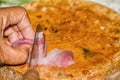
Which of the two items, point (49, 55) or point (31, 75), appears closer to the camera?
point (31, 75)

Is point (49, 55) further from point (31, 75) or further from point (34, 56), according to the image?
point (31, 75)

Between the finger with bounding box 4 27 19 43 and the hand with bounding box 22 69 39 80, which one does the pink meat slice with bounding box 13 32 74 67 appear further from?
the hand with bounding box 22 69 39 80

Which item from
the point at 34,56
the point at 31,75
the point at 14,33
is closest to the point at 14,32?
the point at 14,33

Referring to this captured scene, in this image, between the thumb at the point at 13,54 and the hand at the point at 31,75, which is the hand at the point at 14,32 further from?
the hand at the point at 31,75

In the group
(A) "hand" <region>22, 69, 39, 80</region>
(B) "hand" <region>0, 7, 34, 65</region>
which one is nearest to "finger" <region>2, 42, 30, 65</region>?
(B) "hand" <region>0, 7, 34, 65</region>

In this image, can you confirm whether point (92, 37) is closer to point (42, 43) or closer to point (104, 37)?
point (104, 37)

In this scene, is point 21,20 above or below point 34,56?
above

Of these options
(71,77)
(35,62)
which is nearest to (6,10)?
(35,62)
